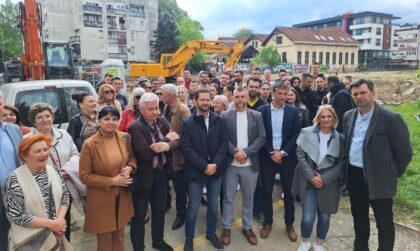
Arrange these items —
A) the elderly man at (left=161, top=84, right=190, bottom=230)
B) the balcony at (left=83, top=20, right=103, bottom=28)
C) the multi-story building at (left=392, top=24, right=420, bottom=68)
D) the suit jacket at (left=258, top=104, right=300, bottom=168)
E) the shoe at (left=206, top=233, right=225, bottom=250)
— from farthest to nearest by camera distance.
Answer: the multi-story building at (left=392, top=24, right=420, bottom=68) → the balcony at (left=83, top=20, right=103, bottom=28) → the elderly man at (left=161, top=84, right=190, bottom=230) → the suit jacket at (left=258, top=104, right=300, bottom=168) → the shoe at (left=206, top=233, right=225, bottom=250)

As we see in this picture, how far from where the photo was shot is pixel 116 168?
325cm

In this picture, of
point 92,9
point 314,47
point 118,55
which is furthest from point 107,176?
point 314,47

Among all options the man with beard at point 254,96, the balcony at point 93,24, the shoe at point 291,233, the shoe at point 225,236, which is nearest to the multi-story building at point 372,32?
the balcony at point 93,24

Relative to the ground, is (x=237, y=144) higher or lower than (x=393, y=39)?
lower

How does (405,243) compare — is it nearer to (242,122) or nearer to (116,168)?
(242,122)

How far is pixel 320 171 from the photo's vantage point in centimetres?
374

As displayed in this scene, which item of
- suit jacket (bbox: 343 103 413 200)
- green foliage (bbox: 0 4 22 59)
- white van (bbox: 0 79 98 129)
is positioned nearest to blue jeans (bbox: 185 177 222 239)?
suit jacket (bbox: 343 103 413 200)

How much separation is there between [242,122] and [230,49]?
14.9 meters

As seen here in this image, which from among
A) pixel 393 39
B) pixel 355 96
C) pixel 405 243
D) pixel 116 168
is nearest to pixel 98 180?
pixel 116 168

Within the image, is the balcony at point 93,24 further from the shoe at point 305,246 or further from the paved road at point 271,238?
the shoe at point 305,246

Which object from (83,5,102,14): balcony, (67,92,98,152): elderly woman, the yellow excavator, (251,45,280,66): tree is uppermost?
(83,5,102,14): balcony

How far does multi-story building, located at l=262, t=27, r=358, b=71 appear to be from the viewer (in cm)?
5169

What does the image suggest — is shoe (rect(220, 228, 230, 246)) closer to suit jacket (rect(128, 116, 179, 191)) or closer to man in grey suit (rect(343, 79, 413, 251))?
suit jacket (rect(128, 116, 179, 191))

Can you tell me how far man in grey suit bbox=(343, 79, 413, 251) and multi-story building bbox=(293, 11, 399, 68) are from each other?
71.2 metres
